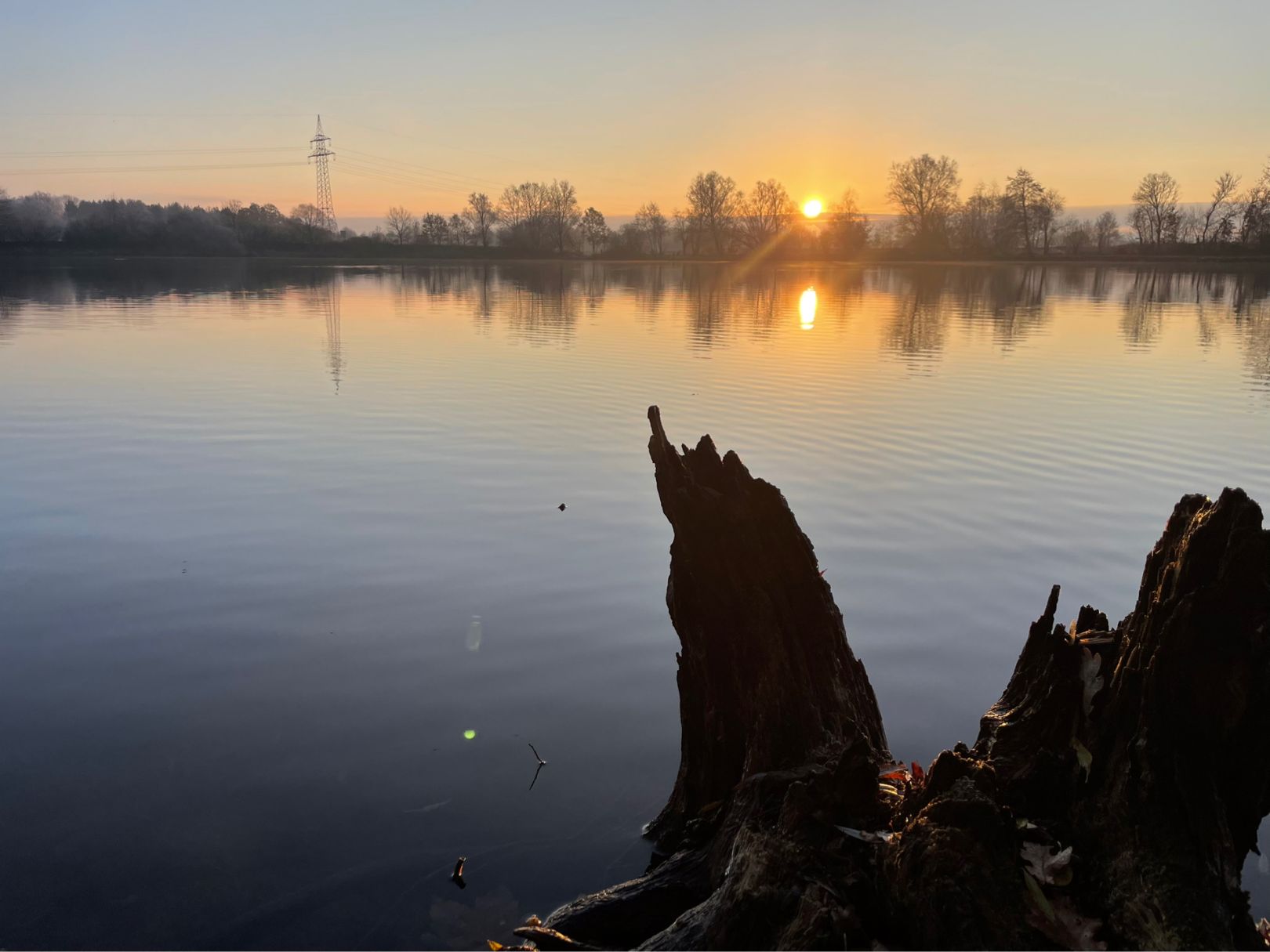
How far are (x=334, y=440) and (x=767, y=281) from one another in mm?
59611

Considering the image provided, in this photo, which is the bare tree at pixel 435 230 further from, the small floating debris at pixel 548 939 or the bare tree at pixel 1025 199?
the small floating debris at pixel 548 939

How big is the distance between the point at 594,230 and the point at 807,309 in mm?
122314

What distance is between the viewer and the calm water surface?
4.79 m

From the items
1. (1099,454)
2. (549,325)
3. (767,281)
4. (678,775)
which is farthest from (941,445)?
(767,281)

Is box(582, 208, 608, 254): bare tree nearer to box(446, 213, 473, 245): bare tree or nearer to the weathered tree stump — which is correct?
box(446, 213, 473, 245): bare tree

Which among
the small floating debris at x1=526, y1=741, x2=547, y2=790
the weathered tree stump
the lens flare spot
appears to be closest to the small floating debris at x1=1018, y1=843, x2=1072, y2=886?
the weathered tree stump

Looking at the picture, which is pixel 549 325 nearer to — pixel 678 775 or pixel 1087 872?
pixel 678 775

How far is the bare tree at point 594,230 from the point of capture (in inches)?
6142

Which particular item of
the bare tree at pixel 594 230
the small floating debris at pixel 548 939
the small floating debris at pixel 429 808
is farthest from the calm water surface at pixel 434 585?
the bare tree at pixel 594 230

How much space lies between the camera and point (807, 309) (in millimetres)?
39500

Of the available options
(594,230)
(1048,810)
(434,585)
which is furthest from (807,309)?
(594,230)

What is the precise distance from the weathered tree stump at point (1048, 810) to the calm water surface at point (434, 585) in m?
1.17

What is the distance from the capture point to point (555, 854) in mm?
4938

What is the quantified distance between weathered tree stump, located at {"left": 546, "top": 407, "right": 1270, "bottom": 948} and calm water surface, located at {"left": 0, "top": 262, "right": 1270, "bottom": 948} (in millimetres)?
1171
